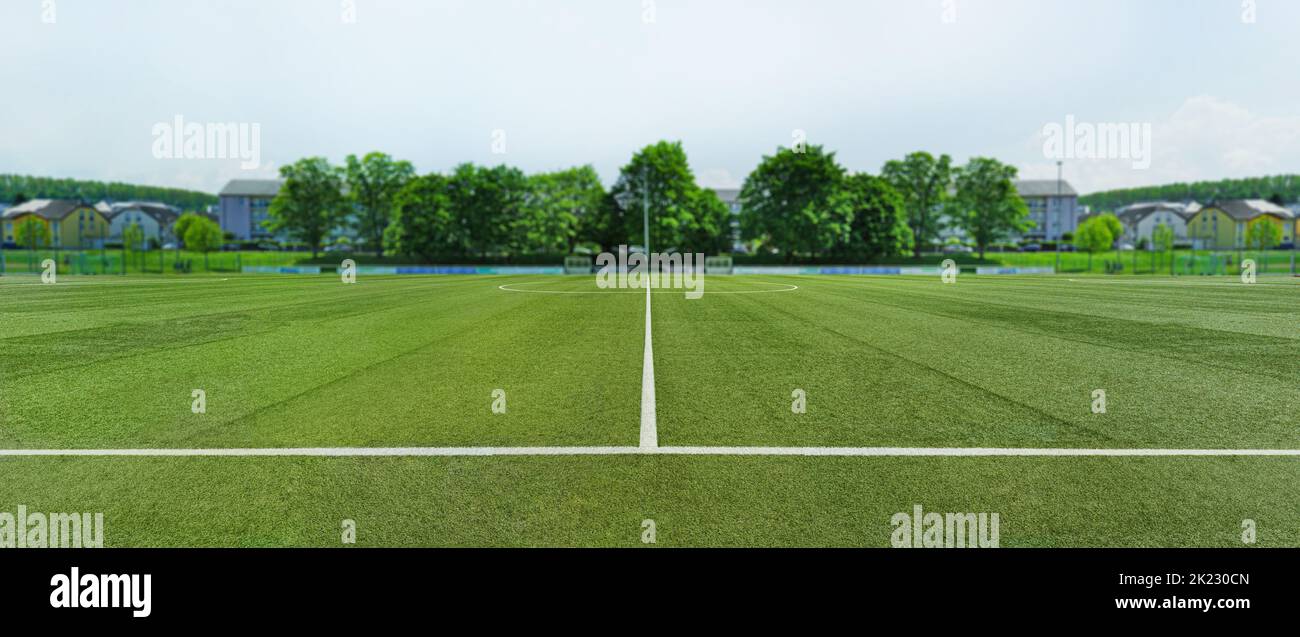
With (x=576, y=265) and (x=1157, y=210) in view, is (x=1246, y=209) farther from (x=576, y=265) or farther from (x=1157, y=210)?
(x=576, y=265)

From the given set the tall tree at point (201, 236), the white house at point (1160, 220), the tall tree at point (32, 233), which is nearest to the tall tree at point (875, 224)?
the tall tree at point (201, 236)

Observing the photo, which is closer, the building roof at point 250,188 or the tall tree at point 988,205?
the tall tree at point 988,205

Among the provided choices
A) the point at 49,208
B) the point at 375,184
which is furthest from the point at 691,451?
the point at 49,208

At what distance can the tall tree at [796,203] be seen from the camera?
67750 mm

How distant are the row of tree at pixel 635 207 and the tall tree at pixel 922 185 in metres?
1.01

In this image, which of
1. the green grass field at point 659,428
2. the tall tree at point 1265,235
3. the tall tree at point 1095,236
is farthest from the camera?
the tall tree at point 1095,236

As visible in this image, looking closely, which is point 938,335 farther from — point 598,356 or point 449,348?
point 449,348

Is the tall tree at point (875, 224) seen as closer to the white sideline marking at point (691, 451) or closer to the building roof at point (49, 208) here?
the white sideline marking at point (691, 451)

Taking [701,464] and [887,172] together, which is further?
[887,172]

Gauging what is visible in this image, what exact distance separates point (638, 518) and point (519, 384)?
4776 millimetres

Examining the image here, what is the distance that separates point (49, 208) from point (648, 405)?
139043mm

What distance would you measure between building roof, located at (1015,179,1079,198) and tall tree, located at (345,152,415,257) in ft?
393

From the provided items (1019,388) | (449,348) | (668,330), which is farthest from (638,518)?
(668,330)

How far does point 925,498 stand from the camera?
4734mm
